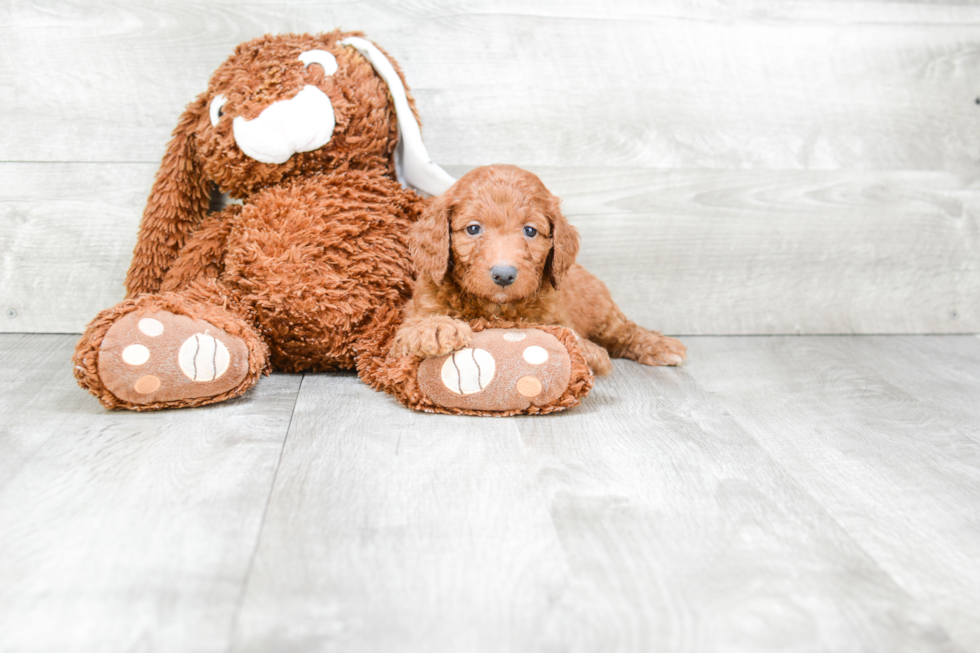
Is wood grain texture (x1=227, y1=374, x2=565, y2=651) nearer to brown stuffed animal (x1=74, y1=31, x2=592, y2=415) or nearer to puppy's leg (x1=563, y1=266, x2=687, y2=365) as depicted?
brown stuffed animal (x1=74, y1=31, x2=592, y2=415)

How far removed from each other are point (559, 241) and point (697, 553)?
0.65 meters

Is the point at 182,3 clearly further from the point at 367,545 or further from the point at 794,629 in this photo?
the point at 794,629

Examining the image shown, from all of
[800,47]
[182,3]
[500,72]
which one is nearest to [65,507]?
[182,3]

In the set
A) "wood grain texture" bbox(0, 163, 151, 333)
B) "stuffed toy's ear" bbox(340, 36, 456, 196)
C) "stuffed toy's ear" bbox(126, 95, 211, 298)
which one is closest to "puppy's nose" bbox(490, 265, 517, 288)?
"stuffed toy's ear" bbox(340, 36, 456, 196)

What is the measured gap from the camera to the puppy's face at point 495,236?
1.37 metres

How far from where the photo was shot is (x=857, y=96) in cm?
200

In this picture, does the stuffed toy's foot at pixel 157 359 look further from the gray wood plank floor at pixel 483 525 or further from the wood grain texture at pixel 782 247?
the wood grain texture at pixel 782 247

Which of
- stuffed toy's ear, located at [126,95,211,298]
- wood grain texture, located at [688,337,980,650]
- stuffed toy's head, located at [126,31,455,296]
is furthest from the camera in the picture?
stuffed toy's ear, located at [126,95,211,298]

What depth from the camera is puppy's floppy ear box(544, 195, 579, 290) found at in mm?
1431

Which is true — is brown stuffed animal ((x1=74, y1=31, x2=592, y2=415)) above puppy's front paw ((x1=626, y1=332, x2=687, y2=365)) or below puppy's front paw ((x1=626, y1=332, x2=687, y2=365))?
above

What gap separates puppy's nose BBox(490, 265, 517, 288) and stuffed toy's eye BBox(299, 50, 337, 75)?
1.89ft

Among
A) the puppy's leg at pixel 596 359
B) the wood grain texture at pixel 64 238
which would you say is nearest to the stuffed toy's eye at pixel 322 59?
the wood grain texture at pixel 64 238

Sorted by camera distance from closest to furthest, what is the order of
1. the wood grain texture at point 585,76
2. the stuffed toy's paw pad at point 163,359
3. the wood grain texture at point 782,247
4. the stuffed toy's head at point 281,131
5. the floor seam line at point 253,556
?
the floor seam line at point 253,556
the stuffed toy's paw pad at point 163,359
the stuffed toy's head at point 281,131
the wood grain texture at point 585,76
the wood grain texture at point 782,247

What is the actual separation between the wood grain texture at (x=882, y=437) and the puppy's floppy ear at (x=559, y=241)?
1.44 feet
